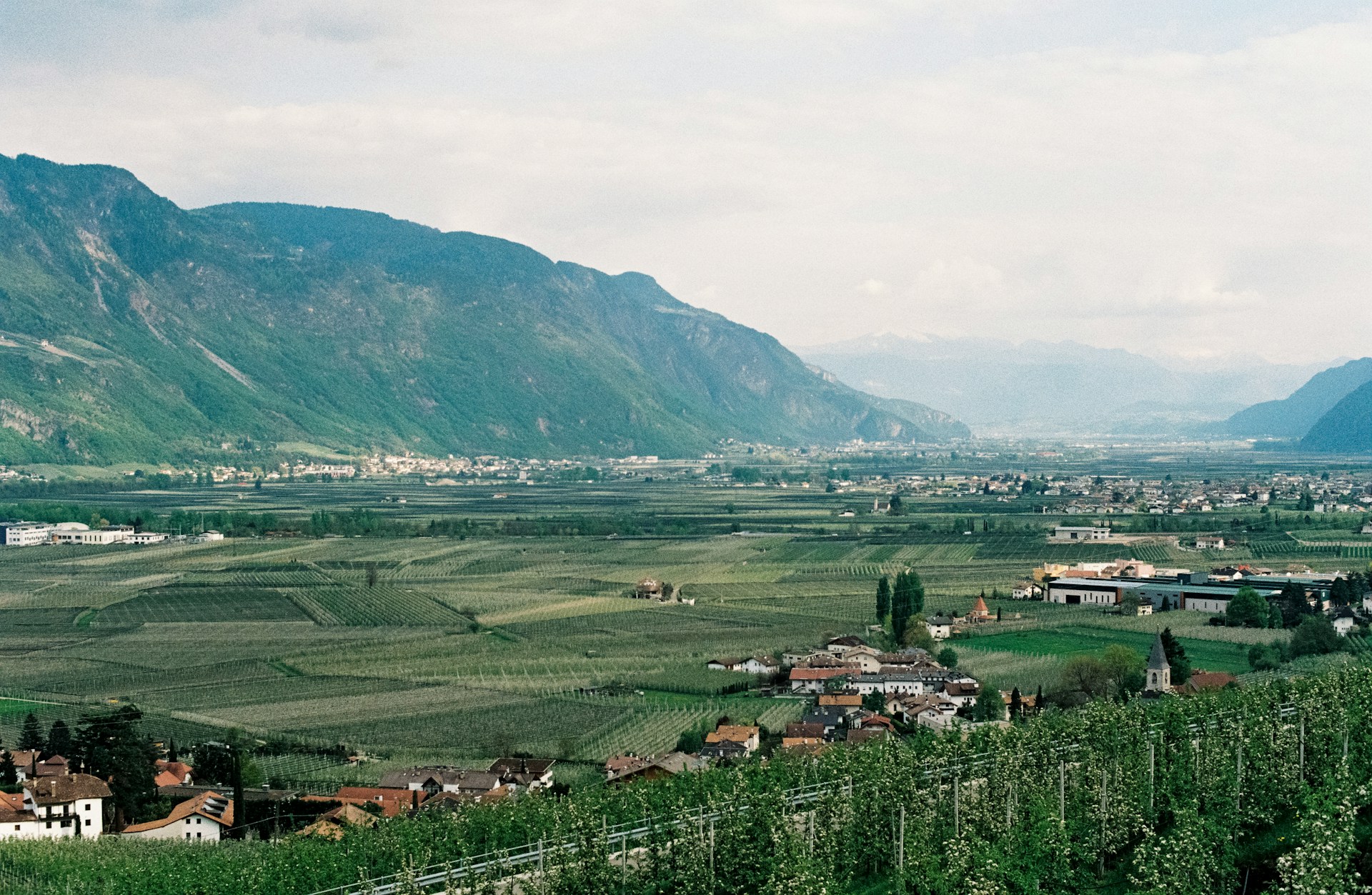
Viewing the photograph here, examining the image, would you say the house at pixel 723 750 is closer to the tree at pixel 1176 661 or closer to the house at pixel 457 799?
the house at pixel 457 799

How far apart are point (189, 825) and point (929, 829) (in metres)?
18.5

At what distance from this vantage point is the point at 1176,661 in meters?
50.6

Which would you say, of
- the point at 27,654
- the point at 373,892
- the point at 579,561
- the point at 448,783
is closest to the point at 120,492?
the point at 579,561

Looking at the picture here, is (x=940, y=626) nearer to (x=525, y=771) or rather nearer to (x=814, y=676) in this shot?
(x=814, y=676)

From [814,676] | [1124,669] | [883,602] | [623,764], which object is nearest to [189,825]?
[623,764]

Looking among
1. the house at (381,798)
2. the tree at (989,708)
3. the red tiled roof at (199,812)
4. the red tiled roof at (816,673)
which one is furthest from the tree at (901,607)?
the red tiled roof at (199,812)

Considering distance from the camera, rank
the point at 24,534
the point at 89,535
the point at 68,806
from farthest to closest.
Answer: the point at 89,535, the point at 24,534, the point at 68,806

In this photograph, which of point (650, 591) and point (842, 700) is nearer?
point (842, 700)

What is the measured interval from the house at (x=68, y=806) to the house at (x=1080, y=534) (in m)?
78.6

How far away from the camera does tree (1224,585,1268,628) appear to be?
6519 cm

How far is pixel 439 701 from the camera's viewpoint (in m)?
51.1

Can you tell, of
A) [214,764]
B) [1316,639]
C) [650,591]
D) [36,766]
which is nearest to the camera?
[36,766]

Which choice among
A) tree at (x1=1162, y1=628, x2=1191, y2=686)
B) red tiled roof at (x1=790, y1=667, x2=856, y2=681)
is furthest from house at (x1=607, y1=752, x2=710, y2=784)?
tree at (x1=1162, y1=628, x2=1191, y2=686)

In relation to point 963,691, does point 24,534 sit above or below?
above
